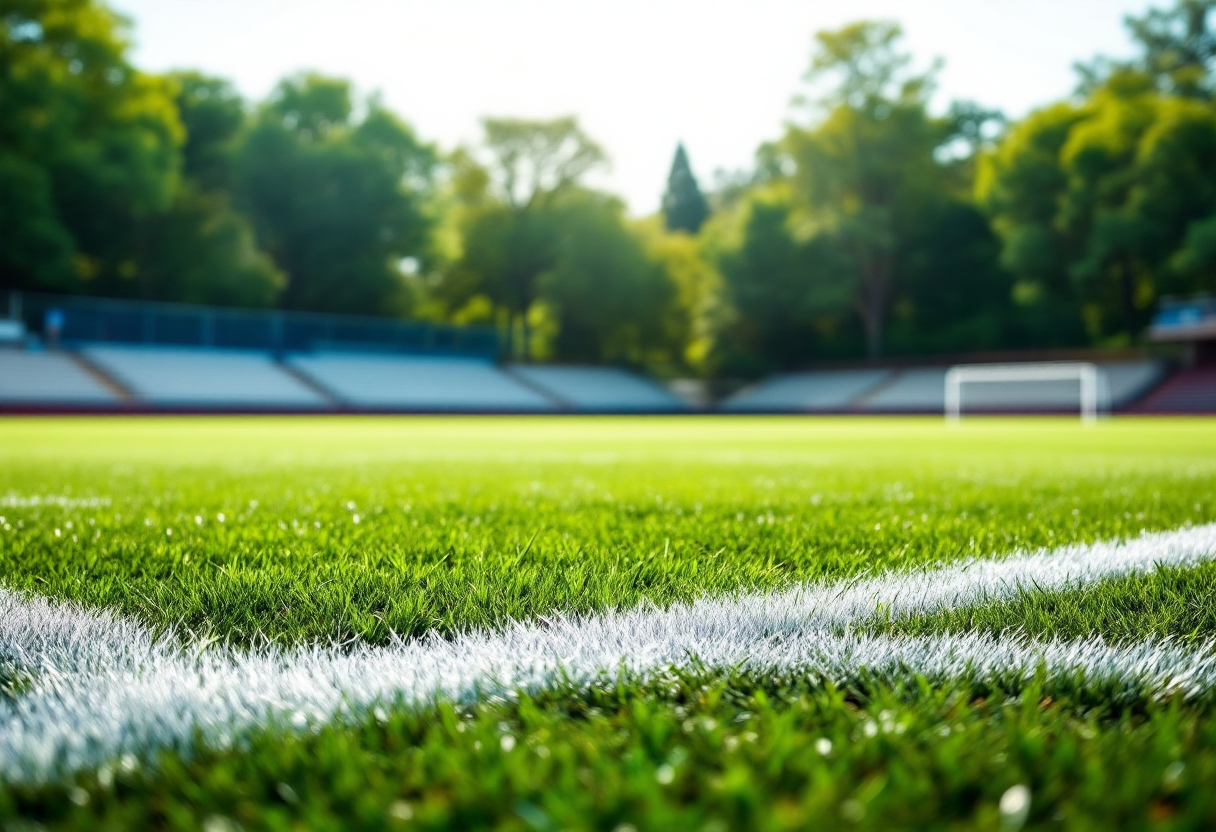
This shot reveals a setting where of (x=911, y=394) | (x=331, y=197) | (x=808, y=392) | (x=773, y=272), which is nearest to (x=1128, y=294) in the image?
(x=911, y=394)

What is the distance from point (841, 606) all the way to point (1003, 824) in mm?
1040

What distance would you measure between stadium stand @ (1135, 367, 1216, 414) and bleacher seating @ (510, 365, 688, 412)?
61.2ft

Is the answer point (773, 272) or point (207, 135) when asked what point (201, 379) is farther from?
point (773, 272)

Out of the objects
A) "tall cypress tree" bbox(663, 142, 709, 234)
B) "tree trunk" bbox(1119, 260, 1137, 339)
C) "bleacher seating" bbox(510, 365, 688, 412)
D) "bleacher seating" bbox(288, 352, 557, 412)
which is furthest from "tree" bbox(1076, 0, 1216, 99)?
"bleacher seating" bbox(288, 352, 557, 412)

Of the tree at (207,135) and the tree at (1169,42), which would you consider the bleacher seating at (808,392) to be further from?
the tree at (207,135)

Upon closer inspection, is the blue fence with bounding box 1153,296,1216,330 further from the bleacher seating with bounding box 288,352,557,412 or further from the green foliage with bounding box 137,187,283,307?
the green foliage with bounding box 137,187,283,307

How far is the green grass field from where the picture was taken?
0.83 m

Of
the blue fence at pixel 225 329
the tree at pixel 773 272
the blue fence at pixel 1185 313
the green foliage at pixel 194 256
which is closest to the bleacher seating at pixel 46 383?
the blue fence at pixel 225 329

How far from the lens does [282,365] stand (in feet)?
113

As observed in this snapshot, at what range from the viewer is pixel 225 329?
1332 inches

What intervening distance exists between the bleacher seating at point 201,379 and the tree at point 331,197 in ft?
31.5

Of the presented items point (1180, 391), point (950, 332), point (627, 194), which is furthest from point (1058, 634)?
point (627, 194)

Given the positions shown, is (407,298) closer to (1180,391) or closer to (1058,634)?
(1180,391)

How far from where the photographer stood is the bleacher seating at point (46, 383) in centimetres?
2578
